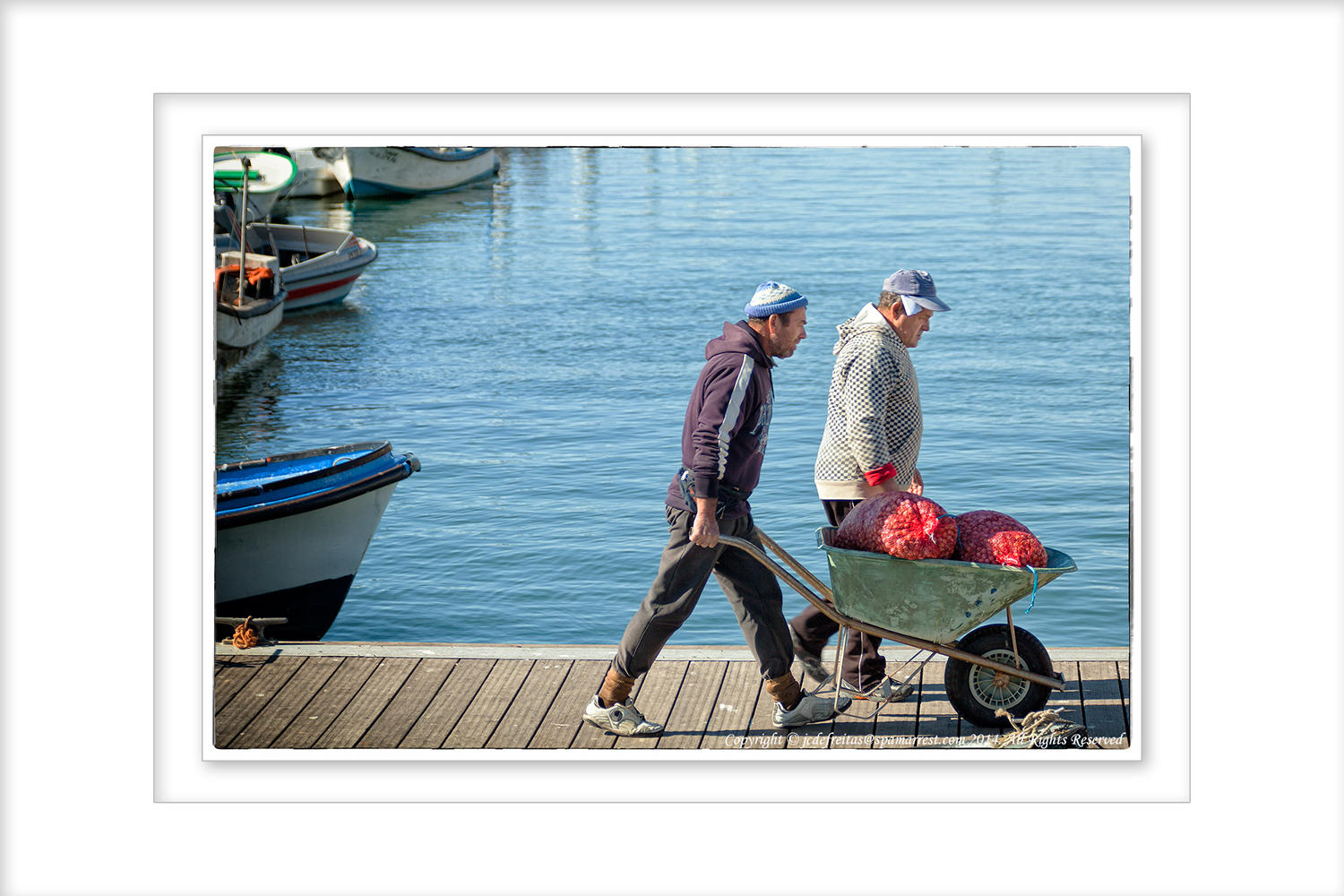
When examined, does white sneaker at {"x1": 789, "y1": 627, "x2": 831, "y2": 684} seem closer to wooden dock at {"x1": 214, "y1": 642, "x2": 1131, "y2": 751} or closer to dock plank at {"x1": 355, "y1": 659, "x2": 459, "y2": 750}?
wooden dock at {"x1": 214, "y1": 642, "x2": 1131, "y2": 751}

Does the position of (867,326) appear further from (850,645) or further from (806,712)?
(806,712)

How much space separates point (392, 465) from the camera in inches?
301

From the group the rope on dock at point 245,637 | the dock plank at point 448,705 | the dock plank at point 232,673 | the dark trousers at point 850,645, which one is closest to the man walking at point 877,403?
the dark trousers at point 850,645

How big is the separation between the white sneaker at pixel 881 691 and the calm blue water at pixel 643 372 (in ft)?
9.22

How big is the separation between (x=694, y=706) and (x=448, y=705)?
0.88 metres

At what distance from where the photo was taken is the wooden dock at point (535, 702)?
521 cm

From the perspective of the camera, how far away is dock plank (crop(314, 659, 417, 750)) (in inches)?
208

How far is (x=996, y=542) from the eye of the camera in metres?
4.80

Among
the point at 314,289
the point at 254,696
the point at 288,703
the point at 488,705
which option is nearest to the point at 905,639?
the point at 488,705

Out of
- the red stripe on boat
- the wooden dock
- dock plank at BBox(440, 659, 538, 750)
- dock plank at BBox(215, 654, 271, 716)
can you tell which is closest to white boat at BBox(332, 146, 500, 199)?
the red stripe on boat

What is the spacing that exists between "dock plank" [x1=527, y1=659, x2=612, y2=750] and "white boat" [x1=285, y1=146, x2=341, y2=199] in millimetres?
26356
